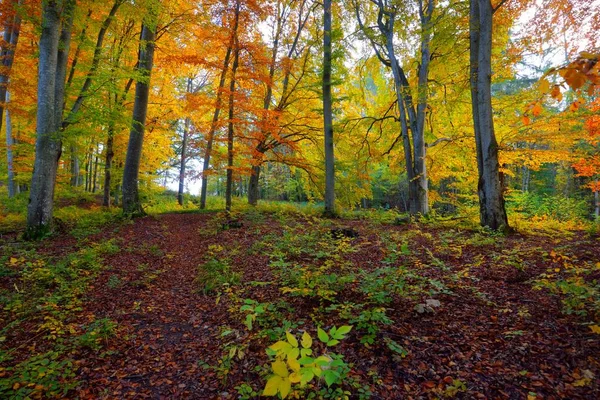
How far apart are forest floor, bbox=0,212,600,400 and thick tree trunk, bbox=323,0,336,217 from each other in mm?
5388

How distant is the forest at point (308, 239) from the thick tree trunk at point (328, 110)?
0.10 metres

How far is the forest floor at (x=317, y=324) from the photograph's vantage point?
2.39 m

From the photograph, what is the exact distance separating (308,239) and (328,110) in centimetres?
612

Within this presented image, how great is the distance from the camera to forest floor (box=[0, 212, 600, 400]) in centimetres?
239

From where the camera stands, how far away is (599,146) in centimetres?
1568

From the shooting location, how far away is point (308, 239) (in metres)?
6.86

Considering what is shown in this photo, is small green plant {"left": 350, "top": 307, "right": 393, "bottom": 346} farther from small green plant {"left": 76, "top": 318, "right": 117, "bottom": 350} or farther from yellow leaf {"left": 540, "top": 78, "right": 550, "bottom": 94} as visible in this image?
small green plant {"left": 76, "top": 318, "right": 117, "bottom": 350}

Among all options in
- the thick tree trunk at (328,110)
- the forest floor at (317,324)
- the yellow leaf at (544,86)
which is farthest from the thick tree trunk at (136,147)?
the yellow leaf at (544,86)

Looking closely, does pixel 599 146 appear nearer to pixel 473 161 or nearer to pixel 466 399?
pixel 473 161

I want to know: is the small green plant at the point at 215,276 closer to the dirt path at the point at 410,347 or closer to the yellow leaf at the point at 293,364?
the dirt path at the point at 410,347

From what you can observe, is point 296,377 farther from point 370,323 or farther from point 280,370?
point 370,323

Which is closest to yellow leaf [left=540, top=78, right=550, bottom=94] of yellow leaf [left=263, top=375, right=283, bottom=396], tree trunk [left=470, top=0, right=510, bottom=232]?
yellow leaf [left=263, top=375, right=283, bottom=396]

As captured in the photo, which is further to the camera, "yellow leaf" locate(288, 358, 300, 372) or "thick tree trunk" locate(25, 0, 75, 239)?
"thick tree trunk" locate(25, 0, 75, 239)

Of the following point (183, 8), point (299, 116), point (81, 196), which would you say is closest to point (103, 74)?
point (183, 8)
